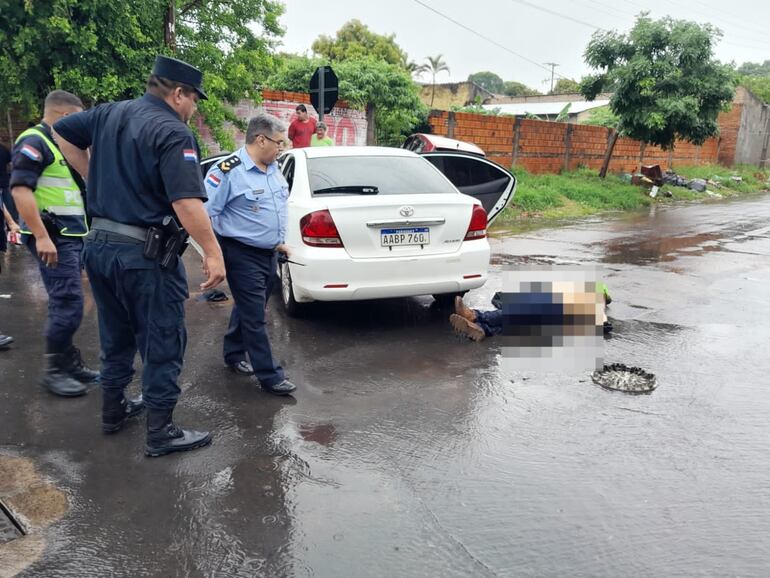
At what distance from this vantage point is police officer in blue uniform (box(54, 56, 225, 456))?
301 cm

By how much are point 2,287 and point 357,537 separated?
5.67m

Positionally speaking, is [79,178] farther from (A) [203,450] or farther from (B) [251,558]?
(B) [251,558]

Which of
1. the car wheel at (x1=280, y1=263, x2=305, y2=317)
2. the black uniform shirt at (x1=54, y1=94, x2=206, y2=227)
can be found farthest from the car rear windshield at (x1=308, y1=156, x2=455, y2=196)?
the black uniform shirt at (x1=54, y1=94, x2=206, y2=227)

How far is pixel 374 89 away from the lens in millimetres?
15000

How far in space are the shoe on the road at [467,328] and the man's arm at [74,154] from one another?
3095mm

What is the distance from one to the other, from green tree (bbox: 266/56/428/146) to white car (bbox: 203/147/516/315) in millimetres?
9606

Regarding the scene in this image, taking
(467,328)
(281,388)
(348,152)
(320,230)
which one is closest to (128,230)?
(281,388)

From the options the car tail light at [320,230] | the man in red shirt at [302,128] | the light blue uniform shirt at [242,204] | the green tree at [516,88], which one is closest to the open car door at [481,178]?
the car tail light at [320,230]

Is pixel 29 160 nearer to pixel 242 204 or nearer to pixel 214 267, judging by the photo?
pixel 242 204

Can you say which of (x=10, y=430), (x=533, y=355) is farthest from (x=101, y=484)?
(x=533, y=355)

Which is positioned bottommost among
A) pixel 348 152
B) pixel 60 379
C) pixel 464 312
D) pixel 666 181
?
pixel 60 379

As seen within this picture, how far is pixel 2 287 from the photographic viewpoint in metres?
6.67

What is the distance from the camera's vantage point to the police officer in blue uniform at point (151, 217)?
9.89 feet

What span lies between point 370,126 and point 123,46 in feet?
23.1
